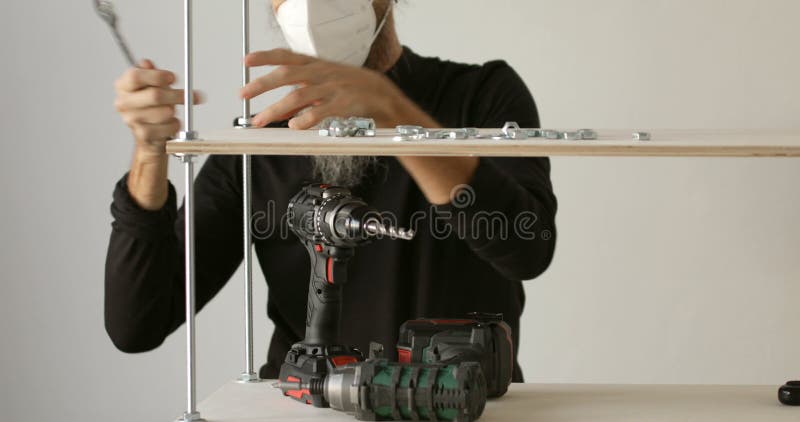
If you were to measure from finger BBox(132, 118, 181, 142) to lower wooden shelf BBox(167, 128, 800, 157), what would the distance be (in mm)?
65

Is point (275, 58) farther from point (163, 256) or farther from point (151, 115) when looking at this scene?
point (163, 256)

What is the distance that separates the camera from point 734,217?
7.66ft

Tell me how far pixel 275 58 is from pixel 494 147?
28 centimetres

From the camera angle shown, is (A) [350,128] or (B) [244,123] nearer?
(A) [350,128]

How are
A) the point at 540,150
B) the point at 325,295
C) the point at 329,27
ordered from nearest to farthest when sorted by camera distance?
the point at 540,150
the point at 325,295
the point at 329,27

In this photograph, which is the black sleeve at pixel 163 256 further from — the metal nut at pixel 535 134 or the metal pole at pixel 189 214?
the metal nut at pixel 535 134

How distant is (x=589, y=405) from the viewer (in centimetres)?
129

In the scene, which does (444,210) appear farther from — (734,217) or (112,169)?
(112,169)

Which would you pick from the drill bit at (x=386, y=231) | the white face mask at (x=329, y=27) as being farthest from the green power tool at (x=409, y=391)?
the white face mask at (x=329, y=27)

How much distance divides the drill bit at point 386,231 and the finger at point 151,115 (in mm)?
267

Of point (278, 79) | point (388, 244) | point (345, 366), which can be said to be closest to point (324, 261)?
point (345, 366)

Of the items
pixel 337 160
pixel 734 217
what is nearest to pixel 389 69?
pixel 337 160

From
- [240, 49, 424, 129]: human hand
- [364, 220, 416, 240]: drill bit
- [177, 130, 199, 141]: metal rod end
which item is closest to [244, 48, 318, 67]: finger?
[240, 49, 424, 129]: human hand

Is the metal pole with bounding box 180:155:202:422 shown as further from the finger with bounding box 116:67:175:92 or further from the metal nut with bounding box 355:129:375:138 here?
the metal nut with bounding box 355:129:375:138
